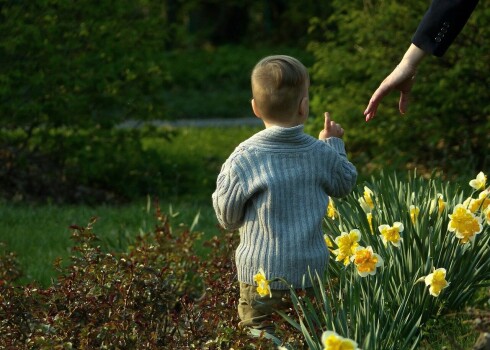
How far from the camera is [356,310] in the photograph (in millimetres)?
3434

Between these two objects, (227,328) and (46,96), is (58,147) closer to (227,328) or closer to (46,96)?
(46,96)

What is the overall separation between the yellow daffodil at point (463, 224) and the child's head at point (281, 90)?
0.68 meters

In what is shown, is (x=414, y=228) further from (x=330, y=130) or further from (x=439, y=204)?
(x=330, y=130)

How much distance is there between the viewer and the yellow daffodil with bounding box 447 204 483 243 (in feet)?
12.6

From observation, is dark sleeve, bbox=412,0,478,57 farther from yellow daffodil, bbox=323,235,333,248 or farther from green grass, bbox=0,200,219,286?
green grass, bbox=0,200,219,286

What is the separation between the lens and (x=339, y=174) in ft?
12.2

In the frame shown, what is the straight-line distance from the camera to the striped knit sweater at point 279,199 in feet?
11.8

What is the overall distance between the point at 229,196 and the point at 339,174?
40cm

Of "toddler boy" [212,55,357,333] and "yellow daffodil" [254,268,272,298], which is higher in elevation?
"toddler boy" [212,55,357,333]

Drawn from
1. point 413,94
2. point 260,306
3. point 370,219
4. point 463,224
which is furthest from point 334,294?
point 413,94

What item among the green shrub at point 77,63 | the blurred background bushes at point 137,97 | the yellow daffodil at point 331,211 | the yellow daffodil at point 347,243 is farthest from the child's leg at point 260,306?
the green shrub at point 77,63

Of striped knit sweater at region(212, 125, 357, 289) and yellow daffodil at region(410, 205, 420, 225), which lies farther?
yellow daffodil at region(410, 205, 420, 225)

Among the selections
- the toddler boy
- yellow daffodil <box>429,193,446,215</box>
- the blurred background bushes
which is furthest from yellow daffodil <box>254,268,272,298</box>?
the blurred background bushes

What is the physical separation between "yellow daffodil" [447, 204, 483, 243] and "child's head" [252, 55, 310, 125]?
0.68m
